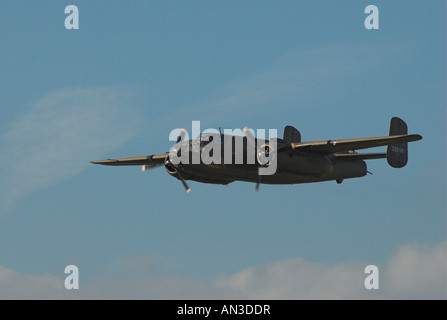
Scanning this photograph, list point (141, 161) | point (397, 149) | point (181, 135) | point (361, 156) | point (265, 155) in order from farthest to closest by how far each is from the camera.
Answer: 1. point (141, 161)
2. point (397, 149)
3. point (361, 156)
4. point (181, 135)
5. point (265, 155)

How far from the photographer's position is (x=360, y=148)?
4691cm

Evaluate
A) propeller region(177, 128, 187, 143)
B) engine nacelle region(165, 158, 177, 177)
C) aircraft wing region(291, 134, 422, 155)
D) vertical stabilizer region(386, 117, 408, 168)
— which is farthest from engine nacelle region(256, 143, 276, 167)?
vertical stabilizer region(386, 117, 408, 168)

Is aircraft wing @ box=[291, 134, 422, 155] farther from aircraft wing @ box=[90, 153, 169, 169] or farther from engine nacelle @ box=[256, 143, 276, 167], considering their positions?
aircraft wing @ box=[90, 153, 169, 169]

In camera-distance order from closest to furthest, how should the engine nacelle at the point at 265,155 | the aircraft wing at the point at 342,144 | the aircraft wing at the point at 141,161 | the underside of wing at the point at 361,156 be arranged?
the engine nacelle at the point at 265,155
the aircraft wing at the point at 342,144
the underside of wing at the point at 361,156
the aircraft wing at the point at 141,161

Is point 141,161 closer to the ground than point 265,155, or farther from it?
farther from it

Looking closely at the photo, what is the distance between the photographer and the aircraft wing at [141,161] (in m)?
51.2

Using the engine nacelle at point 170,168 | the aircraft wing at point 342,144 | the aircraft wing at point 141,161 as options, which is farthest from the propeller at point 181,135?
the aircraft wing at point 342,144

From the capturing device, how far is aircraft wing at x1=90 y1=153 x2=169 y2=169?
168 ft

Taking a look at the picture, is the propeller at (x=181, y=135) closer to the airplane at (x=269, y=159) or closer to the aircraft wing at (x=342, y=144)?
the airplane at (x=269, y=159)

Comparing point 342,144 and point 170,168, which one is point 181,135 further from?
point 342,144

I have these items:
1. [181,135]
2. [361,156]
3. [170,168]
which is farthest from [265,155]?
[361,156]

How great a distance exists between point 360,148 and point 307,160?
317cm

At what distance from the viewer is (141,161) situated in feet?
177
